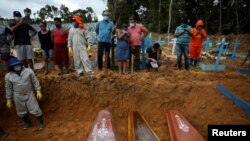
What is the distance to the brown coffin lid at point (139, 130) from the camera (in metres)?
4.61

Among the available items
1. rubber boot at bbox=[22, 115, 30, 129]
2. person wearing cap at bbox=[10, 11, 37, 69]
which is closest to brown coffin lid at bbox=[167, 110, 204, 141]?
rubber boot at bbox=[22, 115, 30, 129]

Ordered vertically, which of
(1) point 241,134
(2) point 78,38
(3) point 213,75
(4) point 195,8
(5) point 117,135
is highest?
(4) point 195,8

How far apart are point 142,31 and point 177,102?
94.7 inches

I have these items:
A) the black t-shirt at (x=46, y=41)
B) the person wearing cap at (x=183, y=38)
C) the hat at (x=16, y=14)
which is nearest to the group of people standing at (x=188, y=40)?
the person wearing cap at (x=183, y=38)

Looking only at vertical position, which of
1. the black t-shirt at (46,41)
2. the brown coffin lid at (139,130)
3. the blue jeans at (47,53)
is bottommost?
the brown coffin lid at (139,130)

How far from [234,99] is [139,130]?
2.28 metres

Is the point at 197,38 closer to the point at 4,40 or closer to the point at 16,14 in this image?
the point at 16,14

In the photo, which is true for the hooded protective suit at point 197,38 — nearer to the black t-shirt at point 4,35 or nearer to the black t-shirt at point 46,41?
the black t-shirt at point 46,41

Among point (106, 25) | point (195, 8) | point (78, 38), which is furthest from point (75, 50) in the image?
point (195, 8)

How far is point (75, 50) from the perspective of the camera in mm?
6227

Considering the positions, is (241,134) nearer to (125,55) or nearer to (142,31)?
(125,55)

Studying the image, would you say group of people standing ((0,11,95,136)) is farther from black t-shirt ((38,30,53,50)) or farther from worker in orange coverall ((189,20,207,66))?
worker in orange coverall ((189,20,207,66))

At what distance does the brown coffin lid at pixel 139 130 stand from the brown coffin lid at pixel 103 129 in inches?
13.8

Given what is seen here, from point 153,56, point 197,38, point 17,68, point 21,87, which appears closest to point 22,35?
point 17,68
